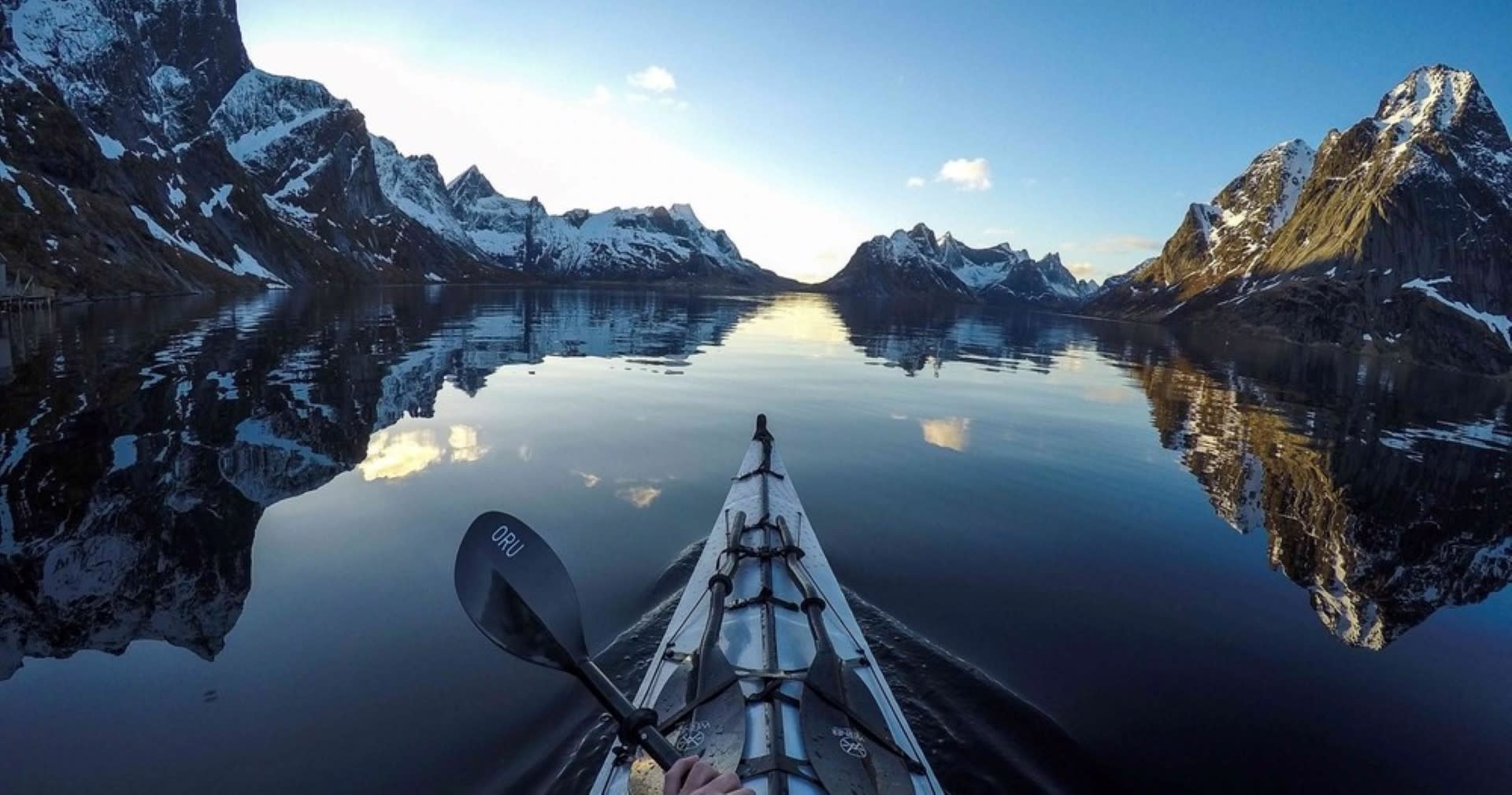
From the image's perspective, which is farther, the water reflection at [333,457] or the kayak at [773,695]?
the water reflection at [333,457]

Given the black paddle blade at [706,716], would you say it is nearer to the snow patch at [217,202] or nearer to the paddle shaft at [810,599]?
the paddle shaft at [810,599]

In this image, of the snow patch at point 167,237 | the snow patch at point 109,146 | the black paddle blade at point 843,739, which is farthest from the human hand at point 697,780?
the snow patch at point 109,146

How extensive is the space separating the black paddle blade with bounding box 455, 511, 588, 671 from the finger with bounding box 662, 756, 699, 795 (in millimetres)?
1057

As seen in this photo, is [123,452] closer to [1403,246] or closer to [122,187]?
[122,187]

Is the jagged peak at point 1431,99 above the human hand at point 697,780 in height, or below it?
above

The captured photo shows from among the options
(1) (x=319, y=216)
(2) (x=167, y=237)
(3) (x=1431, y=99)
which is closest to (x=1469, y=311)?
(3) (x=1431, y=99)

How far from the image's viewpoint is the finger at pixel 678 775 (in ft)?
9.91

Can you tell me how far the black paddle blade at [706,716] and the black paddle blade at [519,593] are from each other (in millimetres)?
1434

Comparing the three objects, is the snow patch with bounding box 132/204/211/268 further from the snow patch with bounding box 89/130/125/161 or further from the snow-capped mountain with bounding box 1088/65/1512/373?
the snow-capped mountain with bounding box 1088/65/1512/373

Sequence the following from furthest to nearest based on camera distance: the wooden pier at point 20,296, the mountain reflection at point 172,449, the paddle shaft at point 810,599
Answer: the wooden pier at point 20,296, the mountain reflection at point 172,449, the paddle shaft at point 810,599

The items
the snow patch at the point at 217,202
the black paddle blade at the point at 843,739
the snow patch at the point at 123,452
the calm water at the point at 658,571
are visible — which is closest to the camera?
the black paddle blade at the point at 843,739

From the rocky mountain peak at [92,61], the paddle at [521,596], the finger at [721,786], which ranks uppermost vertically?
the rocky mountain peak at [92,61]

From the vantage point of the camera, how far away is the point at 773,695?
18.0 feet

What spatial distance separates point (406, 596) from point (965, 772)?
821 centimetres
